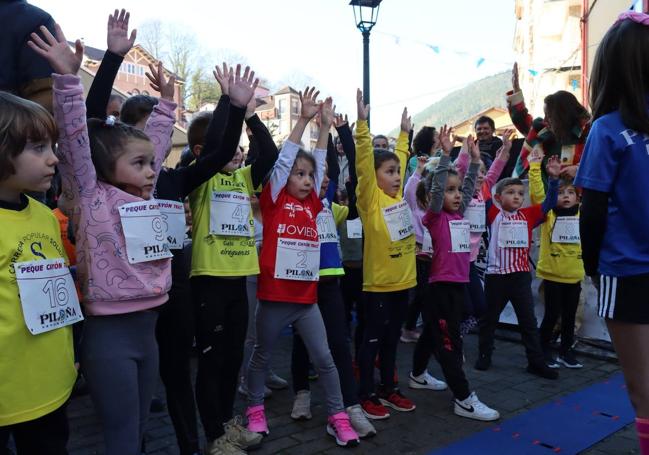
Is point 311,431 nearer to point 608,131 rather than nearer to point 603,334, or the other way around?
point 608,131

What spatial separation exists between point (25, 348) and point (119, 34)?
4.44 feet

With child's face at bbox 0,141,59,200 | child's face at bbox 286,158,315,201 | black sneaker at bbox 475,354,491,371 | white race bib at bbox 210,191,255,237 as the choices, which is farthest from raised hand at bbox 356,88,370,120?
black sneaker at bbox 475,354,491,371

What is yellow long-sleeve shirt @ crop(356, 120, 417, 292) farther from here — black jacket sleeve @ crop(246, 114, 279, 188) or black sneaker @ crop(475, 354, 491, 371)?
black sneaker @ crop(475, 354, 491, 371)

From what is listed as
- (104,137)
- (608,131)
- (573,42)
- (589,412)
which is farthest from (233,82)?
(573,42)

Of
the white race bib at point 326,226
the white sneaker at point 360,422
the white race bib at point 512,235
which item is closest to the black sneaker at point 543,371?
the white race bib at point 512,235

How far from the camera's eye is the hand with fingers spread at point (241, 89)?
2928 mm

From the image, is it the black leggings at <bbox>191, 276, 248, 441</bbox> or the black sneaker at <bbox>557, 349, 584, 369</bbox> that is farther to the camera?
the black sneaker at <bbox>557, 349, 584, 369</bbox>

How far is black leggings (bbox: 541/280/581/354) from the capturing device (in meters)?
5.16

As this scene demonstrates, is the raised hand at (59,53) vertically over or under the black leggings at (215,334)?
over

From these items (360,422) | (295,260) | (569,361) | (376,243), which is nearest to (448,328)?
(376,243)

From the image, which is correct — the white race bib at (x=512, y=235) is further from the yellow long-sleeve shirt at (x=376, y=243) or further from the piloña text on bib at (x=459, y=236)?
the yellow long-sleeve shirt at (x=376, y=243)

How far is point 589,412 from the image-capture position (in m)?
3.96

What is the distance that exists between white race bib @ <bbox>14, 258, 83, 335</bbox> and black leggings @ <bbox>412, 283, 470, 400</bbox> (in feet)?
8.36

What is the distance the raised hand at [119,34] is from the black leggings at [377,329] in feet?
7.30
